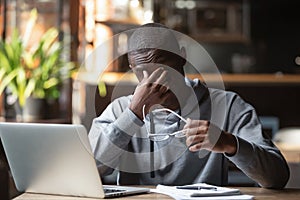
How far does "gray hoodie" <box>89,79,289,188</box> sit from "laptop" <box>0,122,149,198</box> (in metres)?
0.19

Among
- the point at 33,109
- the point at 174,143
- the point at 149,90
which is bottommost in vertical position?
the point at 33,109

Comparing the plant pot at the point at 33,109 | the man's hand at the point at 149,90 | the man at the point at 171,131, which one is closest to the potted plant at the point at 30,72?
the plant pot at the point at 33,109

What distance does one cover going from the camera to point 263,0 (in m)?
6.31

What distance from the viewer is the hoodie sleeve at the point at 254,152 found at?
1.73 m

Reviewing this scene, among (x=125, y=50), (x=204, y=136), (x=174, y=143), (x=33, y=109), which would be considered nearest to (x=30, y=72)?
(x=33, y=109)

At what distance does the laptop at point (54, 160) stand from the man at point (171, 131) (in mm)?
194

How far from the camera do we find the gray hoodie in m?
1.84

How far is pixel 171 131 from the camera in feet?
6.01

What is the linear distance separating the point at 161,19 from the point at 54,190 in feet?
13.4

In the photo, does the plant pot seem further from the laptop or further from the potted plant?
the laptop

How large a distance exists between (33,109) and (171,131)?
1.77 metres

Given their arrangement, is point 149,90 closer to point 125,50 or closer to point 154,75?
point 154,75

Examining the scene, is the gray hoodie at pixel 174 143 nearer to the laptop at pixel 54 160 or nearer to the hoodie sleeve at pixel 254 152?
the hoodie sleeve at pixel 254 152

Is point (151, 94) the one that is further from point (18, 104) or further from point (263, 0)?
point (263, 0)
